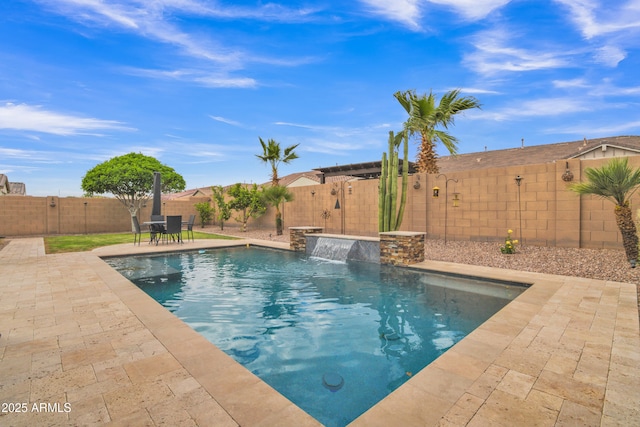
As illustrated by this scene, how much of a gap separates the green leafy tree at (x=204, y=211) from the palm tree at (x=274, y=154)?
6978 mm

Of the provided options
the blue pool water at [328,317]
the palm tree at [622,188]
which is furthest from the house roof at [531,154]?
the blue pool water at [328,317]

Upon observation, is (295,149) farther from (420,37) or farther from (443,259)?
(443,259)

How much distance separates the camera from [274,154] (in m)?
15.8

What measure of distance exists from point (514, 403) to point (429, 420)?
69cm

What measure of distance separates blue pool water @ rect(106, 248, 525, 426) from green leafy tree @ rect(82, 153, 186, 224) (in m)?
11.1

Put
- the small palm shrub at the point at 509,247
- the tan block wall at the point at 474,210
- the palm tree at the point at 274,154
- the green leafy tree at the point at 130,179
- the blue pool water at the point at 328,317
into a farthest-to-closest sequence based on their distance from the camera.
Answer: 1. the green leafy tree at the point at 130,179
2. the palm tree at the point at 274,154
3. the small palm shrub at the point at 509,247
4. the tan block wall at the point at 474,210
5. the blue pool water at the point at 328,317

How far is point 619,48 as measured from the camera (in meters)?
10.3

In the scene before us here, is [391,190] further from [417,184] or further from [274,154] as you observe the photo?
[274,154]

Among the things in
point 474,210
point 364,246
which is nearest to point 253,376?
point 364,246

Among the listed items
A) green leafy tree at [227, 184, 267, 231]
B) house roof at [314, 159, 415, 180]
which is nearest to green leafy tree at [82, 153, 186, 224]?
green leafy tree at [227, 184, 267, 231]

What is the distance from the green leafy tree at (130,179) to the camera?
57.2 feet

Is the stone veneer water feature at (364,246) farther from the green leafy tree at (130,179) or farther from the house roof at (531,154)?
the green leafy tree at (130,179)

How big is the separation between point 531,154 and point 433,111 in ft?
38.1

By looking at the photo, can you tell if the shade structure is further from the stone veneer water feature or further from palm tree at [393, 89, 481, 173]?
palm tree at [393, 89, 481, 173]
